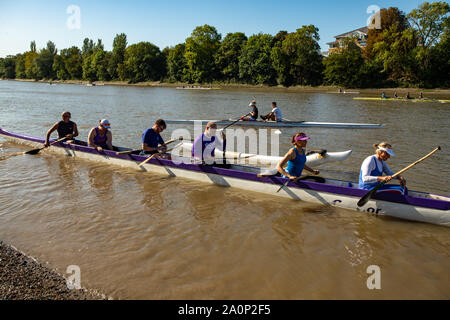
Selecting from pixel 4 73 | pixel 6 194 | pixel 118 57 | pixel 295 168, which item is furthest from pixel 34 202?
pixel 4 73

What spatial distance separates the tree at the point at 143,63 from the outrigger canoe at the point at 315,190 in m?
98.2

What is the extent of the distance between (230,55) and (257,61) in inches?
502

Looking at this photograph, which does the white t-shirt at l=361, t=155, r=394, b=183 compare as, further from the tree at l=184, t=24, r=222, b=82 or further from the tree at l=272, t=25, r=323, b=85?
the tree at l=184, t=24, r=222, b=82

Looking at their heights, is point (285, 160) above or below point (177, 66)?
below

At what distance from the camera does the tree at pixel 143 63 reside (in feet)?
334

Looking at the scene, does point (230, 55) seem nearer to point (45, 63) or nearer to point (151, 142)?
point (151, 142)

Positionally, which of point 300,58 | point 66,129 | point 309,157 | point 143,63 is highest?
point 143,63

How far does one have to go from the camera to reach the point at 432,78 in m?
57.9

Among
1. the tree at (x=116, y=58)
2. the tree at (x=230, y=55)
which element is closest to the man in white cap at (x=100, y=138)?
the tree at (x=230, y=55)

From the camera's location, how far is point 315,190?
23.9ft

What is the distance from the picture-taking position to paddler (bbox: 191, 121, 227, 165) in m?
8.68

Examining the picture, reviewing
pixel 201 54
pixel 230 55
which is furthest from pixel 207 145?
pixel 201 54

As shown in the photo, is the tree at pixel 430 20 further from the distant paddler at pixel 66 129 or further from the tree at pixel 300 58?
the distant paddler at pixel 66 129
